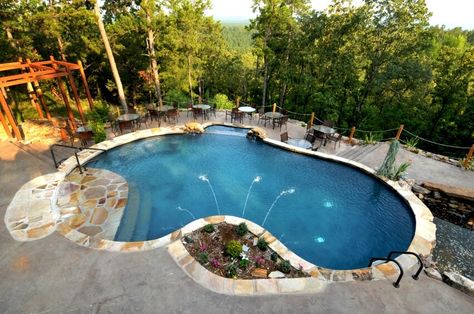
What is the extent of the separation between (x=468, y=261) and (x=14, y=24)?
22117 mm

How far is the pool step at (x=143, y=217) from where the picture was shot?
6.59m

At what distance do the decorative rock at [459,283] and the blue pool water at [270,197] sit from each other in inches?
56.1

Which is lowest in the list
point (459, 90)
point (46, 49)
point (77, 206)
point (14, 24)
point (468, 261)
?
point (468, 261)

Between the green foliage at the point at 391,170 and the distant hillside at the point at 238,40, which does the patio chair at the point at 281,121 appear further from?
the distant hillside at the point at 238,40

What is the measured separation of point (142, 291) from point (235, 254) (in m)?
2.00

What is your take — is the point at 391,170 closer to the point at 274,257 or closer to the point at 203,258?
the point at 274,257

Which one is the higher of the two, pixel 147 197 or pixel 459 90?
pixel 459 90

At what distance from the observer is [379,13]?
15.5m

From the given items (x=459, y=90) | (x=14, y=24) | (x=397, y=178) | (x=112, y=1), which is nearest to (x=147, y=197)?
(x=397, y=178)

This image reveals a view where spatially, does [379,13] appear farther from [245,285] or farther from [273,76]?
[245,285]

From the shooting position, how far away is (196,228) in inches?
246

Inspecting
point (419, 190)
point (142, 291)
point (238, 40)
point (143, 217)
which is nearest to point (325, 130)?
point (419, 190)

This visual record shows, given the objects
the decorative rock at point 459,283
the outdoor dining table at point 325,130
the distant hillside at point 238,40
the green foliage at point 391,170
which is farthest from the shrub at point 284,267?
the distant hillside at point 238,40

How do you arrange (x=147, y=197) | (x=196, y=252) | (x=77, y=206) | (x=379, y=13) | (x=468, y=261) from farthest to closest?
(x=379, y=13) → (x=147, y=197) → (x=77, y=206) → (x=468, y=261) → (x=196, y=252)
